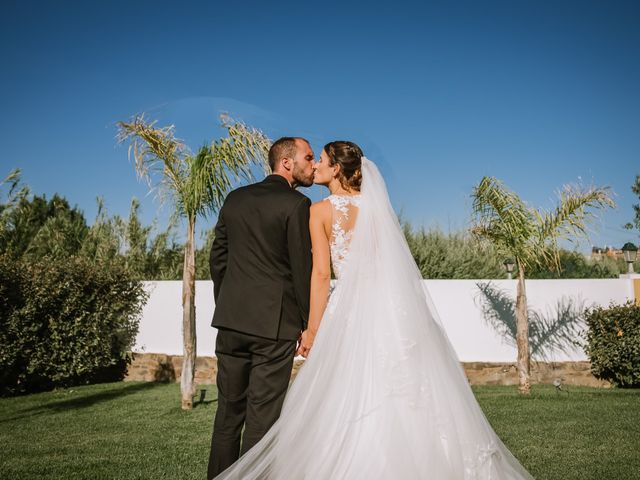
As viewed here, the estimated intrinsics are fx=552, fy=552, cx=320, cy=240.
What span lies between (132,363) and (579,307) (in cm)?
980

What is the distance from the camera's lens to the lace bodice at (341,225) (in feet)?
13.1

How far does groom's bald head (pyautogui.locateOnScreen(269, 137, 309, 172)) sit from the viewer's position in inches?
163

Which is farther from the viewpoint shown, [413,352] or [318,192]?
[318,192]

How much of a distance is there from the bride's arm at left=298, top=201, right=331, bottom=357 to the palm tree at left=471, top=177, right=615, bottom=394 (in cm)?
691

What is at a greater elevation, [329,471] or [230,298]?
[230,298]

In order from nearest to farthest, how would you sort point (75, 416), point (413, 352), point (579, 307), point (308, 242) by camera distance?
point (413, 352)
point (308, 242)
point (75, 416)
point (579, 307)

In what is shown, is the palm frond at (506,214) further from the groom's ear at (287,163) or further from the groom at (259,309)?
the groom at (259,309)

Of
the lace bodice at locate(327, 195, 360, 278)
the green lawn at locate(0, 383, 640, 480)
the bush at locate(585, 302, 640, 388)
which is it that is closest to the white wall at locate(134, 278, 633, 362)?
the bush at locate(585, 302, 640, 388)

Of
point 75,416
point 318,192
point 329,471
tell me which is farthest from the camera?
point 75,416

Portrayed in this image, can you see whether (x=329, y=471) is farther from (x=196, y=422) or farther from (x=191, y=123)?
(x=191, y=123)

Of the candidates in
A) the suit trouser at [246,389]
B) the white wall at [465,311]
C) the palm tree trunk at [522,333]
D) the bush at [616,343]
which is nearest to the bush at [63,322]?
the white wall at [465,311]

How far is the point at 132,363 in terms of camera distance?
12.6 meters

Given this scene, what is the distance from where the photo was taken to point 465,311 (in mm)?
11797

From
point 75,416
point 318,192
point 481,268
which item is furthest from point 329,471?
point 481,268
